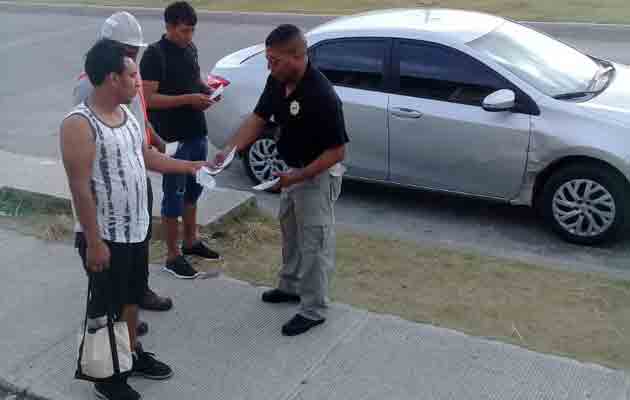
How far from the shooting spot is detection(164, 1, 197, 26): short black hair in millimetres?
4707

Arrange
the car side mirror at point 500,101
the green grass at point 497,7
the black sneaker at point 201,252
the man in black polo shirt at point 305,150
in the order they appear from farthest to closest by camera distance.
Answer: the green grass at point 497,7 → the car side mirror at point 500,101 → the black sneaker at point 201,252 → the man in black polo shirt at point 305,150

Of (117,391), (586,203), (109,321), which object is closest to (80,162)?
(109,321)

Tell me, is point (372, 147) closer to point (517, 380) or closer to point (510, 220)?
point (510, 220)

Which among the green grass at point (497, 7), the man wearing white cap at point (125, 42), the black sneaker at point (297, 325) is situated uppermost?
the man wearing white cap at point (125, 42)

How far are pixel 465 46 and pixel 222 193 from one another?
7.38ft

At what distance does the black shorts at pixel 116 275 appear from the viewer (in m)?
3.61

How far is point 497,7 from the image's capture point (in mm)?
16859

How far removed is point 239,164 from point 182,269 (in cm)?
314

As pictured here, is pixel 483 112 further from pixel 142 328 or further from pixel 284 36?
pixel 142 328

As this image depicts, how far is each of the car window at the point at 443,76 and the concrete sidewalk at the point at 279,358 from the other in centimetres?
235

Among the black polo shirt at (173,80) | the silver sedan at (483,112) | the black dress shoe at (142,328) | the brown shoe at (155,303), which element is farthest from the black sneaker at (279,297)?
the silver sedan at (483,112)

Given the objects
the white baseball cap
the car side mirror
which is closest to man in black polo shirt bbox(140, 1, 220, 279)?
the white baseball cap

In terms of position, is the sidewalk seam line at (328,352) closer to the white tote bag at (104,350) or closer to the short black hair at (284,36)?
the white tote bag at (104,350)

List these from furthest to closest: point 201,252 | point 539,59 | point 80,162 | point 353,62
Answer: point 353,62 < point 539,59 < point 201,252 < point 80,162
